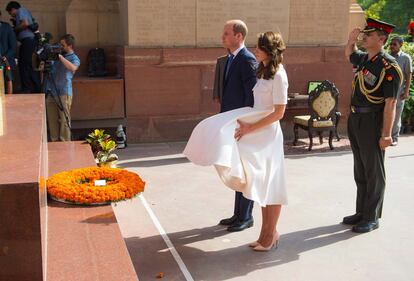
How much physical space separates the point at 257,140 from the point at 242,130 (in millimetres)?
154

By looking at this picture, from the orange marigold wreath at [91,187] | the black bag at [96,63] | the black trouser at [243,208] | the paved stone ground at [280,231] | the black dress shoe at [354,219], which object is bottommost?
the paved stone ground at [280,231]

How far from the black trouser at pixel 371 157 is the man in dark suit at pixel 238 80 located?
3.67ft

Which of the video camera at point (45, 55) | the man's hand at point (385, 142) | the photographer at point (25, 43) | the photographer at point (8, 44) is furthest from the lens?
the photographer at point (25, 43)

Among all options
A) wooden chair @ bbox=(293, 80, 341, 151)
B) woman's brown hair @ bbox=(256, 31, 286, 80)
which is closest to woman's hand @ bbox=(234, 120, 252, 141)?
woman's brown hair @ bbox=(256, 31, 286, 80)

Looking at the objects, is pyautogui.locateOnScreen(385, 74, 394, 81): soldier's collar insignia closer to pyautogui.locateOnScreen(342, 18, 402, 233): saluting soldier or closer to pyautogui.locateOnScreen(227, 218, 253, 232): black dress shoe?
pyautogui.locateOnScreen(342, 18, 402, 233): saluting soldier

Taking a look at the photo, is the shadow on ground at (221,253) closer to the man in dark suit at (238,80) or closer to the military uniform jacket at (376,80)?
the man in dark suit at (238,80)

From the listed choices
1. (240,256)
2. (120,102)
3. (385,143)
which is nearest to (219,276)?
(240,256)

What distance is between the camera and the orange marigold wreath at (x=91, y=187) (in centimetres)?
404

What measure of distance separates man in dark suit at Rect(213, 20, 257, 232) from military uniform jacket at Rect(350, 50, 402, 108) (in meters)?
1.05

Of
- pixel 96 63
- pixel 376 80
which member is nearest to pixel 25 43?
pixel 96 63

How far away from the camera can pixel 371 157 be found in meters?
5.02

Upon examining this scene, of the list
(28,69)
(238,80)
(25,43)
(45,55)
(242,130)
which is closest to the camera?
(242,130)

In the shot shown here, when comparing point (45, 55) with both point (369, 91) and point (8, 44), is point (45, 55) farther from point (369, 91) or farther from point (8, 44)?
point (369, 91)

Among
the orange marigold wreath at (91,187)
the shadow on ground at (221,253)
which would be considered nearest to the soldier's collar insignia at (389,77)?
the shadow on ground at (221,253)
